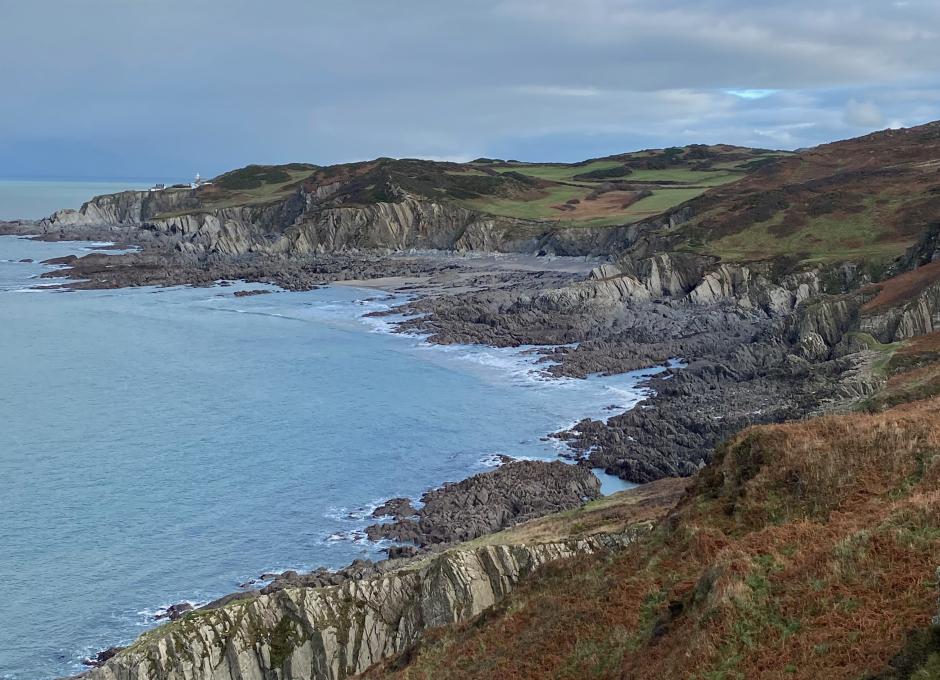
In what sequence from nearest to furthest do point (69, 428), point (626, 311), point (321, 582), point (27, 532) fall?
1. point (321, 582)
2. point (27, 532)
3. point (69, 428)
4. point (626, 311)

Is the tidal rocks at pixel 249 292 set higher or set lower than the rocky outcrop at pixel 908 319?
higher

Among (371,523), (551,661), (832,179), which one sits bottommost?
(371,523)

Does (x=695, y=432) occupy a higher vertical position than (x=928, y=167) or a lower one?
lower

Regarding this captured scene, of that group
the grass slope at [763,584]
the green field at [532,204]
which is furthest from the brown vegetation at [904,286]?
the green field at [532,204]

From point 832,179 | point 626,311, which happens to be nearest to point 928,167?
point 832,179

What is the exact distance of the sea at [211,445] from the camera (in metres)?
31.6

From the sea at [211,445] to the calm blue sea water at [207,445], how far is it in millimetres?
124

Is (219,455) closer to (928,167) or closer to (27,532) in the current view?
(27,532)

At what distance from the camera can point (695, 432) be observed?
149 feet

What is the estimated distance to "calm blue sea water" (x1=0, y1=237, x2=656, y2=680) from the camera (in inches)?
1247

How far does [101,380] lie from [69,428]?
12.9 m

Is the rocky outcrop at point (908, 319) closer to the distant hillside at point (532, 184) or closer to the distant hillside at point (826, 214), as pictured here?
the distant hillside at point (826, 214)

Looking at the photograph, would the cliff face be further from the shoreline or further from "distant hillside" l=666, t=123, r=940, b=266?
"distant hillside" l=666, t=123, r=940, b=266

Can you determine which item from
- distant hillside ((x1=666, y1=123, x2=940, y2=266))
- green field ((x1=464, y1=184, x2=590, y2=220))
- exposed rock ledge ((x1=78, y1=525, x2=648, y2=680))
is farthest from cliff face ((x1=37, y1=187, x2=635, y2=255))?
exposed rock ledge ((x1=78, y1=525, x2=648, y2=680))
